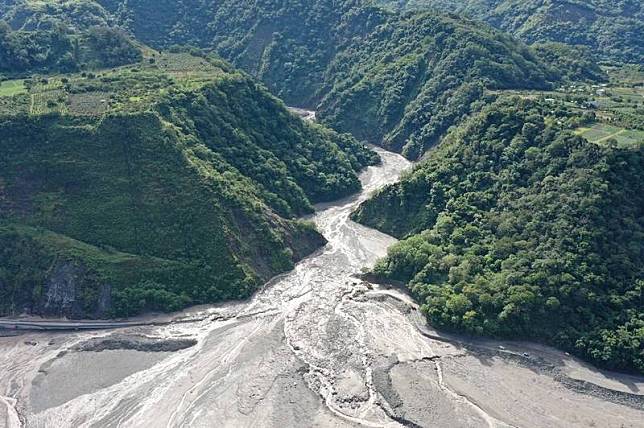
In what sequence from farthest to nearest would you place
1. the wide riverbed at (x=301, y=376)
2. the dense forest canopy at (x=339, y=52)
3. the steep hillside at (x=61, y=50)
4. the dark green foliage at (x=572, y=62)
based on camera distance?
the dark green foliage at (x=572, y=62) → the dense forest canopy at (x=339, y=52) → the steep hillside at (x=61, y=50) → the wide riverbed at (x=301, y=376)

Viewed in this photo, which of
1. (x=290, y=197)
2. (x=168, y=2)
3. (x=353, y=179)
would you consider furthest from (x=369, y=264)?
(x=168, y=2)

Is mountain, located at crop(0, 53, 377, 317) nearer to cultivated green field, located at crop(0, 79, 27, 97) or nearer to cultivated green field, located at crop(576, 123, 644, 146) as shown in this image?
cultivated green field, located at crop(0, 79, 27, 97)

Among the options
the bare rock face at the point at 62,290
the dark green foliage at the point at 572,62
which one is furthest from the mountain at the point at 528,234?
the dark green foliage at the point at 572,62

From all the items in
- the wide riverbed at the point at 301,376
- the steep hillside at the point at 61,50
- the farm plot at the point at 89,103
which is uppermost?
the steep hillside at the point at 61,50

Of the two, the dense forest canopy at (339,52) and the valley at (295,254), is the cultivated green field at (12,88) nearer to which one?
the valley at (295,254)

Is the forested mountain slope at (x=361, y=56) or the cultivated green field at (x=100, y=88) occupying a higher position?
the forested mountain slope at (x=361, y=56)

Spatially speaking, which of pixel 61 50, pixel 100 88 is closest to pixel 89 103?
pixel 100 88
